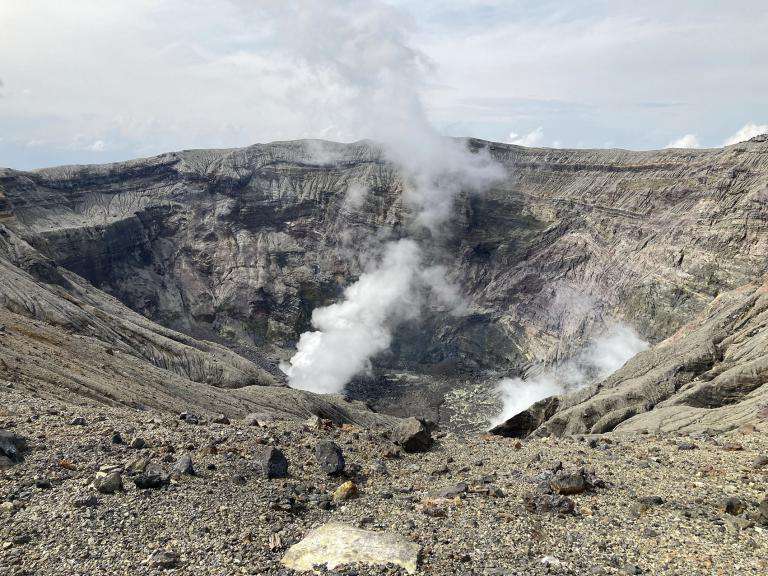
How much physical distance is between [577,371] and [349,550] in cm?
5390

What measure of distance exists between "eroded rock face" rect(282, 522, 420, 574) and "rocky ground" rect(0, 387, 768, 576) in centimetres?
24

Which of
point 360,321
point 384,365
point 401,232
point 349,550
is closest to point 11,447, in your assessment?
point 349,550

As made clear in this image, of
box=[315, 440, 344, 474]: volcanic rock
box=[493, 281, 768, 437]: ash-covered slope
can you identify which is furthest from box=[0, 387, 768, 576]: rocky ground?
box=[493, 281, 768, 437]: ash-covered slope

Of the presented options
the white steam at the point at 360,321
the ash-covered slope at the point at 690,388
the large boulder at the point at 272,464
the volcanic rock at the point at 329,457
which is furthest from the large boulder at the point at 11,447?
the white steam at the point at 360,321

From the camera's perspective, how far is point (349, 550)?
1057cm

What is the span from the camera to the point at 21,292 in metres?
41.2

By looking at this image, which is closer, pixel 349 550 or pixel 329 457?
pixel 349 550

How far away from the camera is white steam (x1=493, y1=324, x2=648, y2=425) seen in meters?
57.9

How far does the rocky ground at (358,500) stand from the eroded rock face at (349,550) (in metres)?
Answer: 0.24

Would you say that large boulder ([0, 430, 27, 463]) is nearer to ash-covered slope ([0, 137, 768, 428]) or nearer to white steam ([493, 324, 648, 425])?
white steam ([493, 324, 648, 425])

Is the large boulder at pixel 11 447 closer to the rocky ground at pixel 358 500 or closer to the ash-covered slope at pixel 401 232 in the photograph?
the rocky ground at pixel 358 500

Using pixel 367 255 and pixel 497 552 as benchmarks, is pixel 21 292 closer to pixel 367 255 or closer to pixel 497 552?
pixel 497 552

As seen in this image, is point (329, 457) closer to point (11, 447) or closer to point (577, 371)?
point (11, 447)

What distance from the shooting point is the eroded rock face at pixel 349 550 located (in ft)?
33.6
